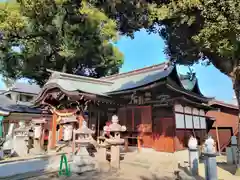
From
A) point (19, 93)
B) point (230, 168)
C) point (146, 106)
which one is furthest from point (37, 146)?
point (19, 93)

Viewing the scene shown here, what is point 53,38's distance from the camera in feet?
68.3

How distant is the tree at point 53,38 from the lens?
16219 millimetres

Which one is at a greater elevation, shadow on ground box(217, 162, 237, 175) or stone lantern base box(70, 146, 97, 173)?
stone lantern base box(70, 146, 97, 173)

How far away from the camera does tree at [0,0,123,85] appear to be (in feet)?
53.2

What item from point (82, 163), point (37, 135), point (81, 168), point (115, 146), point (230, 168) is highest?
point (37, 135)

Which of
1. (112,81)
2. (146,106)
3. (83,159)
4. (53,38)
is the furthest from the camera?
(53,38)

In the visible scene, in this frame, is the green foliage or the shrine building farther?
the shrine building

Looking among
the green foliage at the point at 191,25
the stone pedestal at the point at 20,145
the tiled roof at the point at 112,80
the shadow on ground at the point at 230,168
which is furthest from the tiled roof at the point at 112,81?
the shadow on ground at the point at 230,168

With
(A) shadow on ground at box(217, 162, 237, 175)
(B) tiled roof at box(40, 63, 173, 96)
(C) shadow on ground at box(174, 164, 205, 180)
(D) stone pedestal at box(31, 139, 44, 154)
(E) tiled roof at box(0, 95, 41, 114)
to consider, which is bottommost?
(A) shadow on ground at box(217, 162, 237, 175)

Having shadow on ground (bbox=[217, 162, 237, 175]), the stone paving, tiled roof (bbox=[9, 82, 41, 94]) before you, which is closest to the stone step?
the stone paving

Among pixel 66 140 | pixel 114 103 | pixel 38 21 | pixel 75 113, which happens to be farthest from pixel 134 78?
pixel 38 21

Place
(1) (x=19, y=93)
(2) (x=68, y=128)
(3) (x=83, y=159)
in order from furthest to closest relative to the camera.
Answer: (1) (x=19, y=93)
(2) (x=68, y=128)
(3) (x=83, y=159)

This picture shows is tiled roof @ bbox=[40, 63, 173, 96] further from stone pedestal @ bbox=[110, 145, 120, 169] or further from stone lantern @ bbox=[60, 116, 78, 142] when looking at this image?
stone pedestal @ bbox=[110, 145, 120, 169]

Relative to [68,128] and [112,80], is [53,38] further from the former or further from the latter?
[68,128]
